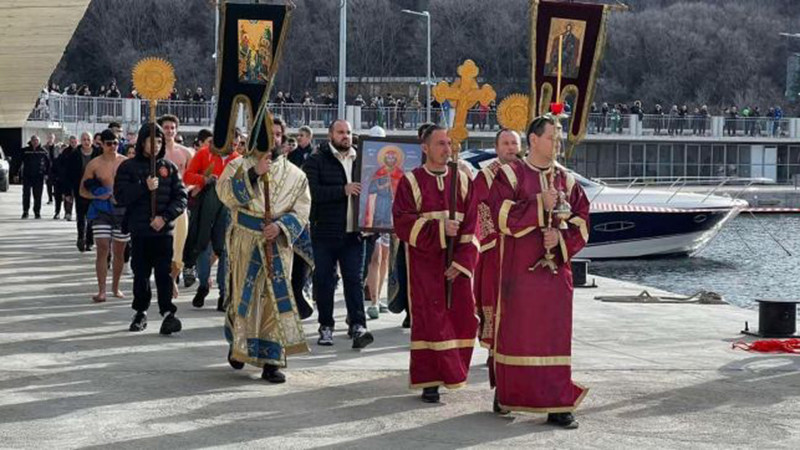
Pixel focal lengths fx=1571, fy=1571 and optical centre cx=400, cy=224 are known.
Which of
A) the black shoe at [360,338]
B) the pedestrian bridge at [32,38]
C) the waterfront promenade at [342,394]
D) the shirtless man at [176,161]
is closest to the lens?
the waterfront promenade at [342,394]

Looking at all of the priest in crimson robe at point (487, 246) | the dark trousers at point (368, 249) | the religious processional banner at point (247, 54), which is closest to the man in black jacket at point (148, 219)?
the dark trousers at point (368, 249)

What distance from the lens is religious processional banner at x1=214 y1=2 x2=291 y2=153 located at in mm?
11234

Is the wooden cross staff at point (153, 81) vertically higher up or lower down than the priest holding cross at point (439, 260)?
higher up

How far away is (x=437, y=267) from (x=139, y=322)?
13.2 feet

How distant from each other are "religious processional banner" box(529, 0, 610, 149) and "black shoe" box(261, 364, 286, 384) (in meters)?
2.62

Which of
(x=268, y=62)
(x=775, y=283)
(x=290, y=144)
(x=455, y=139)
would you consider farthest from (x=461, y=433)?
(x=775, y=283)

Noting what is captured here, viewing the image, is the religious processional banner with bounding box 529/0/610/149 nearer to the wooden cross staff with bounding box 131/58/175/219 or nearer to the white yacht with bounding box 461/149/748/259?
the wooden cross staff with bounding box 131/58/175/219

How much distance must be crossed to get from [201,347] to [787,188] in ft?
187

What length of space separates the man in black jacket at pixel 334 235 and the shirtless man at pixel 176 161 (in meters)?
3.06

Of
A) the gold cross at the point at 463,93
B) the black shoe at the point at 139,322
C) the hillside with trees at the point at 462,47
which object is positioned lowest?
the black shoe at the point at 139,322

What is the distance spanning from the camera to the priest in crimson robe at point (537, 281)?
966 centimetres

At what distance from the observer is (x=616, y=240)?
108 ft

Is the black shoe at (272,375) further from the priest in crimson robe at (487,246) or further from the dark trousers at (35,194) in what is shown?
the dark trousers at (35,194)

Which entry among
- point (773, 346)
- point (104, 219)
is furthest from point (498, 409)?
point (104, 219)
